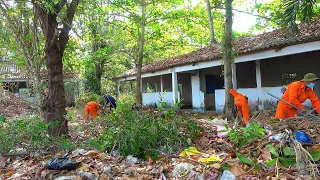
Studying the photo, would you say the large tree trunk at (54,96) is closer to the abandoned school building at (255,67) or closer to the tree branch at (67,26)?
the tree branch at (67,26)

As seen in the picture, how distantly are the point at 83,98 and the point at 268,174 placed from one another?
42.7 feet

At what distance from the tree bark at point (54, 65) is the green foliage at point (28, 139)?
3.96 ft

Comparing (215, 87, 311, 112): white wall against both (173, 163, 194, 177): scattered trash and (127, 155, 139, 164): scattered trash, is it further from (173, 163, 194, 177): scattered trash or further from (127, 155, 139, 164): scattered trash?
(173, 163, 194, 177): scattered trash

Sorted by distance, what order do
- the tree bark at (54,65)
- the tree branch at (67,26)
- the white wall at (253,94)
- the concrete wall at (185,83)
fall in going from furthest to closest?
the concrete wall at (185,83)
the white wall at (253,94)
the tree branch at (67,26)
the tree bark at (54,65)

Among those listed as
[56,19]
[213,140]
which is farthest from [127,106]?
[56,19]

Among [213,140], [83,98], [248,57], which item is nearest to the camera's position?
[213,140]

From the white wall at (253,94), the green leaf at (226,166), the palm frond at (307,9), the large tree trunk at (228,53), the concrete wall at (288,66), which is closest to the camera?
the green leaf at (226,166)

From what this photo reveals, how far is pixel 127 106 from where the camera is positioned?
605 cm

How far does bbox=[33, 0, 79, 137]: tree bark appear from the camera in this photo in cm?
618

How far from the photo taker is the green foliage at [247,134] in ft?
12.6

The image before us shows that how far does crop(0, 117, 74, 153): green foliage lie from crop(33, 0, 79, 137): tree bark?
1208 millimetres

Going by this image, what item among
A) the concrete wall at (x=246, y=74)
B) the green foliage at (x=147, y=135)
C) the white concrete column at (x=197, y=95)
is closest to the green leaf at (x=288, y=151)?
the green foliage at (x=147, y=135)

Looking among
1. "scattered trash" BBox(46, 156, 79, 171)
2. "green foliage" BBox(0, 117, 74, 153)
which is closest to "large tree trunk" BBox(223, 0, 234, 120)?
"green foliage" BBox(0, 117, 74, 153)

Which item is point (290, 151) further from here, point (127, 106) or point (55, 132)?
point (55, 132)
